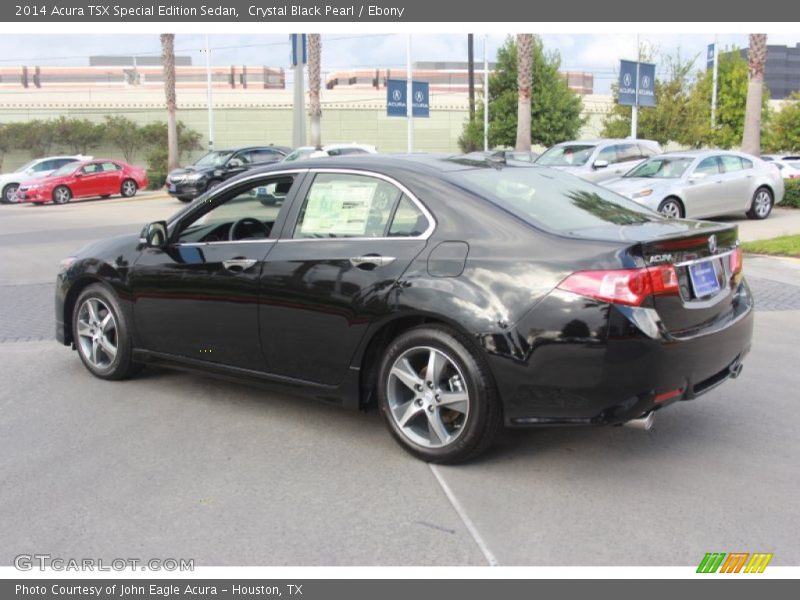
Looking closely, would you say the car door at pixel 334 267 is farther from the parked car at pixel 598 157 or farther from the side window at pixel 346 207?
the parked car at pixel 598 157

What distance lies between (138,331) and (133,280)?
14.3 inches

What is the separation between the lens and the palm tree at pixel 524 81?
1179 inches

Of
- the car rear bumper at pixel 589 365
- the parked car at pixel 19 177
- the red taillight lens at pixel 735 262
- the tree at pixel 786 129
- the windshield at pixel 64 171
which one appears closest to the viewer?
the car rear bumper at pixel 589 365

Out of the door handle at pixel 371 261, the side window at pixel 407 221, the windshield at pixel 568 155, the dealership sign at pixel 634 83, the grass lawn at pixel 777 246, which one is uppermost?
the dealership sign at pixel 634 83

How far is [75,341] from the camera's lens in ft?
21.4

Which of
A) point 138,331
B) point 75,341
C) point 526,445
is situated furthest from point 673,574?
point 75,341

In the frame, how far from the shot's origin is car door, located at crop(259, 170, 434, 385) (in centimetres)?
469

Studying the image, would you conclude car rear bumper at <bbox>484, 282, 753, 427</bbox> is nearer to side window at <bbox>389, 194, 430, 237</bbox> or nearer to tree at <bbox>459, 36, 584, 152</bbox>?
side window at <bbox>389, 194, 430, 237</bbox>

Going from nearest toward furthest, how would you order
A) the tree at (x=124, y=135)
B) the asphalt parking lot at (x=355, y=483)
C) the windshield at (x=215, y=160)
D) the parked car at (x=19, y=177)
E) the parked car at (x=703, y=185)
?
the asphalt parking lot at (x=355, y=483) < the parked car at (x=703, y=185) < the windshield at (x=215, y=160) < the parked car at (x=19, y=177) < the tree at (x=124, y=135)

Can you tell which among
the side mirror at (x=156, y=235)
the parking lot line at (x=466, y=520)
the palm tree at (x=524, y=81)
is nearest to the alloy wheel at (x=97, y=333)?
the side mirror at (x=156, y=235)

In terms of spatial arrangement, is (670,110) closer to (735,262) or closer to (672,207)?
(672,207)

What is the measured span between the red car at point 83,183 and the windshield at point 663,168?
20613 mm

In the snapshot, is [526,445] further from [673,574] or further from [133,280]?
[133,280]

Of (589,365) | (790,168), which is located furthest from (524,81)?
(589,365)
